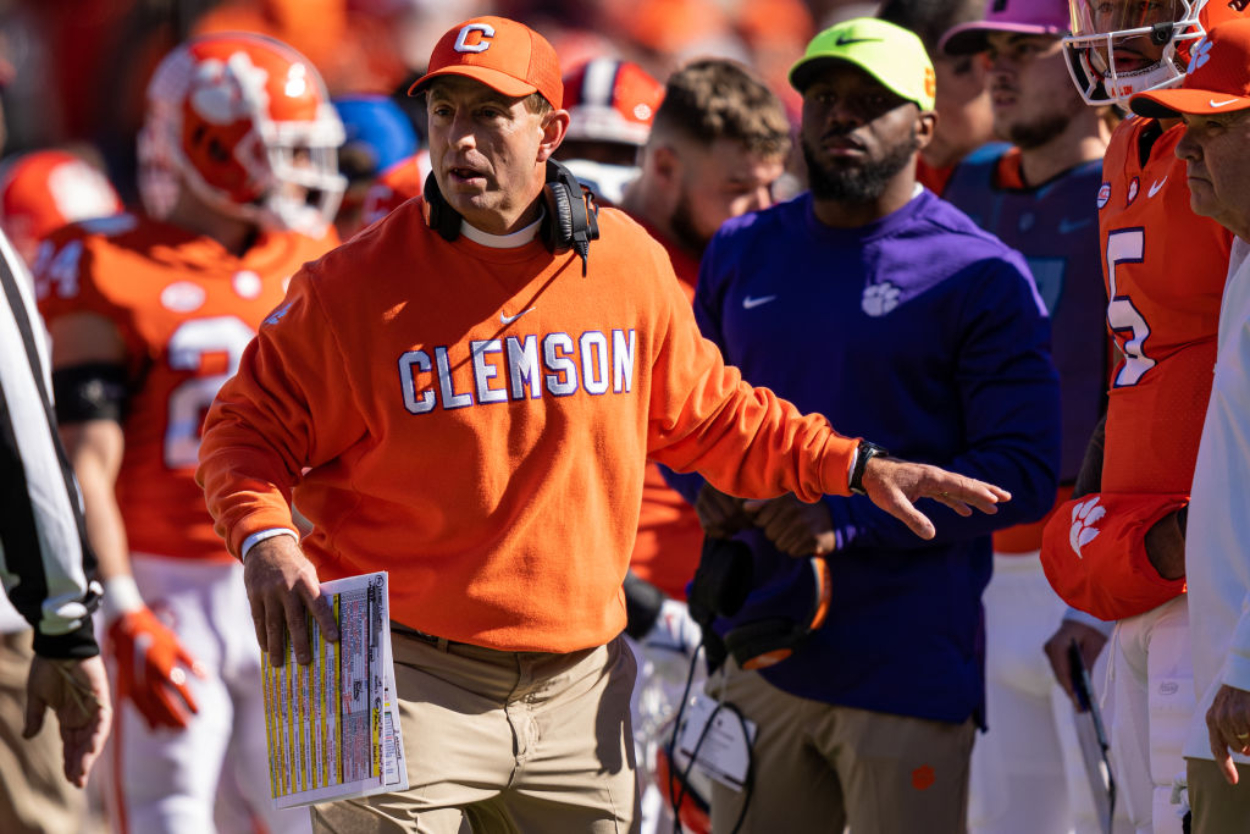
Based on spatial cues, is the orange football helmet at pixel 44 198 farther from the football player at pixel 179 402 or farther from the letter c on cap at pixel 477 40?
the letter c on cap at pixel 477 40

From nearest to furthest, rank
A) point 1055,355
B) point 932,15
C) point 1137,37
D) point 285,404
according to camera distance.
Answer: point 285,404, point 1137,37, point 1055,355, point 932,15

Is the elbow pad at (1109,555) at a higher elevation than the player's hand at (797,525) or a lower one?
lower

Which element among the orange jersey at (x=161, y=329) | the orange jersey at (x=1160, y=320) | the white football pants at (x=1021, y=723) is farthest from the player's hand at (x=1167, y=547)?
the orange jersey at (x=161, y=329)

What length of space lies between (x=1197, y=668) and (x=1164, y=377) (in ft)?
2.04

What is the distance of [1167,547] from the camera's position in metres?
3.45

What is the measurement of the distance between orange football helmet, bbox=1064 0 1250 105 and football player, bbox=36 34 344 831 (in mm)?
2712

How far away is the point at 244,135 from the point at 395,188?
94 cm

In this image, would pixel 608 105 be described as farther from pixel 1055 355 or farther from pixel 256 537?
pixel 256 537

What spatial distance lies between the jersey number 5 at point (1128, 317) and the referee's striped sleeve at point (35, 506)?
2.24 m

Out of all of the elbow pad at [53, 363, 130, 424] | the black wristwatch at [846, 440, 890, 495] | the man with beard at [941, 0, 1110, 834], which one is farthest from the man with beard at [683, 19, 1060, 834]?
the elbow pad at [53, 363, 130, 424]

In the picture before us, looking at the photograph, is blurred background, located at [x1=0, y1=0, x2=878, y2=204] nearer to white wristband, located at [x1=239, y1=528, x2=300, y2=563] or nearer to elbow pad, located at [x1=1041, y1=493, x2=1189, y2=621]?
elbow pad, located at [x1=1041, y1=493, x2=1189, y2=621]

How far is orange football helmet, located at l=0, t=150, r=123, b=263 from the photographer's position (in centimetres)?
973

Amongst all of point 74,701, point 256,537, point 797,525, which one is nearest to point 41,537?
point 74,701

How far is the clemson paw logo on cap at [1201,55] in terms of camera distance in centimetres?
331
